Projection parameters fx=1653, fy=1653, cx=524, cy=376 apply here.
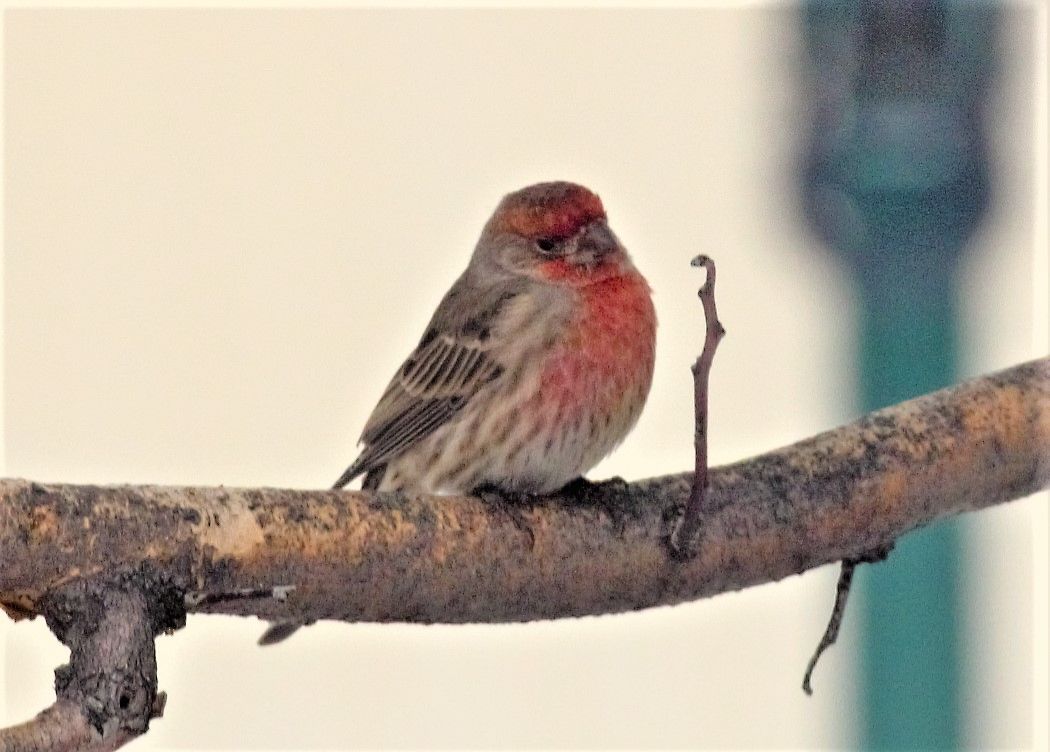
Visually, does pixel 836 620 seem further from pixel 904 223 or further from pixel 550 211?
pixel 904 223

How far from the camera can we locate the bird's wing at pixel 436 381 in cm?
257

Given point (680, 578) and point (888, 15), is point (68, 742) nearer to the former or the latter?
point (680, 578)

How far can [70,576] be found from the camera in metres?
1.73

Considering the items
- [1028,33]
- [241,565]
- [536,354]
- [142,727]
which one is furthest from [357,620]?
[1028,33]

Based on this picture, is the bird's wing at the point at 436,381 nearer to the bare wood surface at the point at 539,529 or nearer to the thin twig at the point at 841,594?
the bare wood surface at the point at 539,529

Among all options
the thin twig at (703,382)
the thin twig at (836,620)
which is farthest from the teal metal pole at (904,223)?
the thin twig at (703,382)

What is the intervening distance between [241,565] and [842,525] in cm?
86

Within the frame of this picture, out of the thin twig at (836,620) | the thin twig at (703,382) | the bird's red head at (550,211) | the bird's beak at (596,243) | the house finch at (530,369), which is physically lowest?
the thin twig at (836,620)

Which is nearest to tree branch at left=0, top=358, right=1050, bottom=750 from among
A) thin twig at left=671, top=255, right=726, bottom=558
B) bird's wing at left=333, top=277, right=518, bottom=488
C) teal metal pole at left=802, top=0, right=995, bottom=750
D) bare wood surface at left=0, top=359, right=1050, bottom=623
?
bare wood surface at left=0, top=359, right=1050, bottom=623

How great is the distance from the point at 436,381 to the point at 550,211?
33 centimetres

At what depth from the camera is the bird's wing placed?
257cm

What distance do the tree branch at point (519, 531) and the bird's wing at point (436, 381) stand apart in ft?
1.29

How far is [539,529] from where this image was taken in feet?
6.95

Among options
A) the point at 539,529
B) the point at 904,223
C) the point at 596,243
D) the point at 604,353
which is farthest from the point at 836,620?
the point at 904,223
